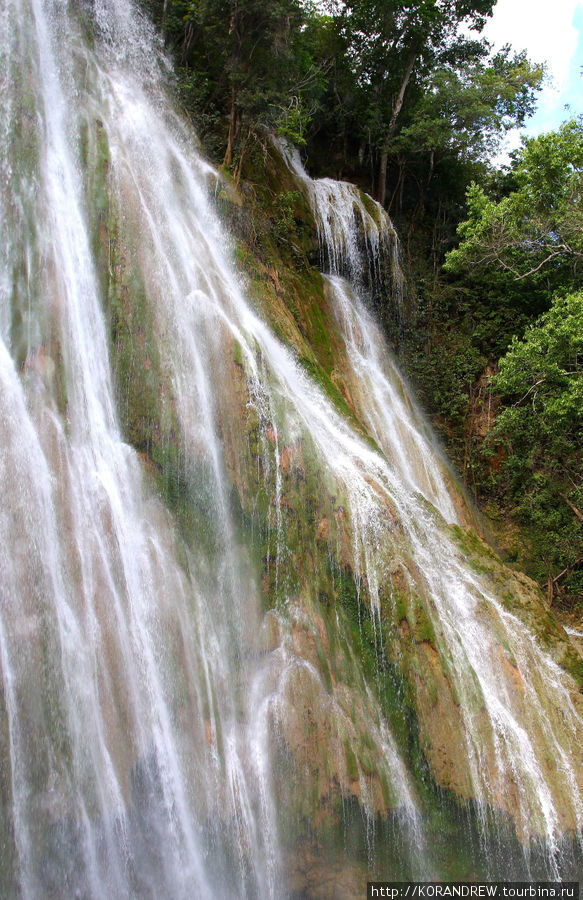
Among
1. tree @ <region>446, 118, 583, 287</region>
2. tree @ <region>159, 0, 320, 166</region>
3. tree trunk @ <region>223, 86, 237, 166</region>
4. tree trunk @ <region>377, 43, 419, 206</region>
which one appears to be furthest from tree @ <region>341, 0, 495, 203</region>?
tree trunk @ <region>223, 86, 237, 166</region>

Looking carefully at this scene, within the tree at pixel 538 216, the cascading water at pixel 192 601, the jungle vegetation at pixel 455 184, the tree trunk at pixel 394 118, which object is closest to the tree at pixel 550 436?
the jungle vegetation at pixel 455 184

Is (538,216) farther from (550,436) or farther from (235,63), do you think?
(235,63)

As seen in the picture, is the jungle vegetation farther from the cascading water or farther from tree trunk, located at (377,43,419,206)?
the cascading water

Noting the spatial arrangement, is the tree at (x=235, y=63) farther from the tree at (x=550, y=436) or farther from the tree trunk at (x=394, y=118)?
the tree at (x=550, y=436)

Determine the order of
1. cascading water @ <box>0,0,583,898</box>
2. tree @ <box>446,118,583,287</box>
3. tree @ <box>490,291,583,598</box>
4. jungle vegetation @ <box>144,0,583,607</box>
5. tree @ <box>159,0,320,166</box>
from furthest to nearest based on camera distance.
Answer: tree @ <box>446,118,583,287</box> → tree @ <box>490,291,583,598</box> → jungle vegetation @ <box>144,0,583,607</box> → tree @ <box>159,0,320,166</box> → cascading water @ <box>0,0,583,898</box>

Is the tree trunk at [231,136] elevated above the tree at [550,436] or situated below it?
above

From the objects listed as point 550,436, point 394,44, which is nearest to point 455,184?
point 394,44

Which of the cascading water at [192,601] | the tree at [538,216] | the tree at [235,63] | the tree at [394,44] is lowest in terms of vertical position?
the cascading water at [192,601]

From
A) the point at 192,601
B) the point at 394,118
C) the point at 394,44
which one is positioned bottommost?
the point at 192,601

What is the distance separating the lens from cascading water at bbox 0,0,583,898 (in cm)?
613

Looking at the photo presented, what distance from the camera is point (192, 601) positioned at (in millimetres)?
7262

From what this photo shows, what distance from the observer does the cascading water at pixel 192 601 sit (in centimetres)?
613

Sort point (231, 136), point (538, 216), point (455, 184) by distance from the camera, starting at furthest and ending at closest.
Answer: point (455, 184)
point (538, 216)
point (231, 136)

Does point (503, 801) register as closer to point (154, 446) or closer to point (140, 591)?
point (140, 591)
